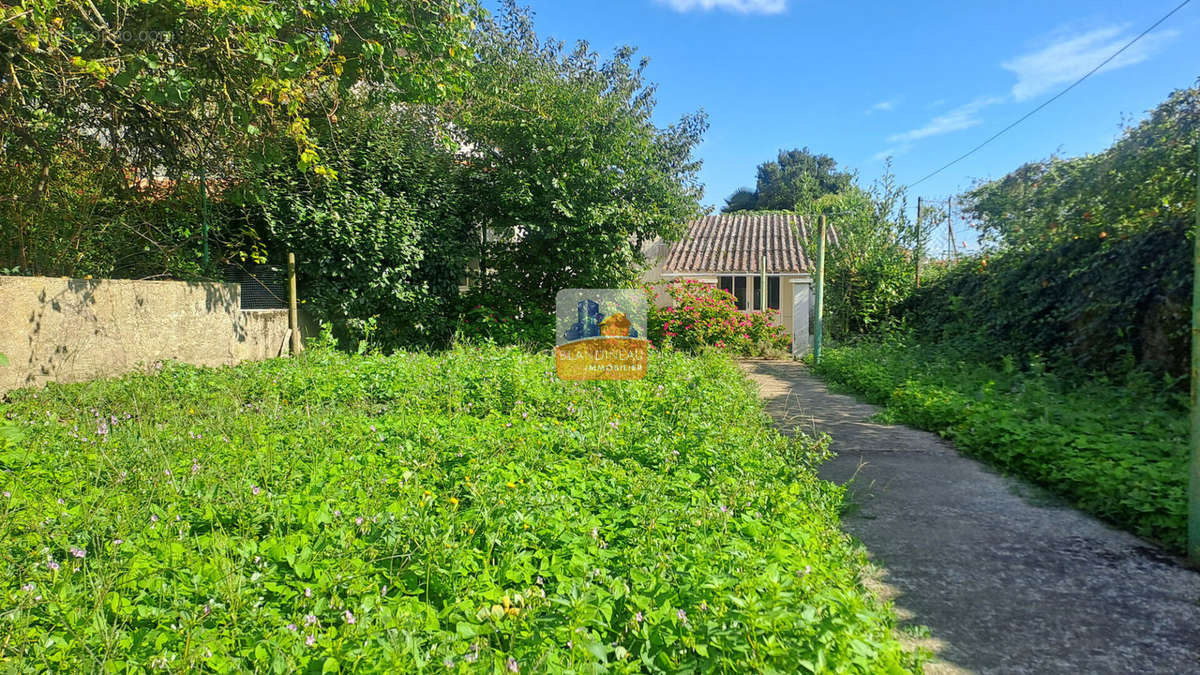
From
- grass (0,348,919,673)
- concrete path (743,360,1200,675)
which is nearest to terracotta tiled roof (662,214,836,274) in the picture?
concrete path (743,360,1200,675)

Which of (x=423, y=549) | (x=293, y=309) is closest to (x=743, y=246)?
(x=293, y=309)

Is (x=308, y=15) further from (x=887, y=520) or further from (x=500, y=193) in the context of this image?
(x=887, y=520)

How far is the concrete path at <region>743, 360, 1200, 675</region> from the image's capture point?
2402 mm

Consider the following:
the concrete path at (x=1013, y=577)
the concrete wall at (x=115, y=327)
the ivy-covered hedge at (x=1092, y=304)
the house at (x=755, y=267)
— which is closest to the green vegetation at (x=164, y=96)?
the concrete wall at (x=115, y=327)

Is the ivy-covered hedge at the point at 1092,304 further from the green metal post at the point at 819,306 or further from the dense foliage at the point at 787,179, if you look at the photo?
the dense foliage at the point at 787,179

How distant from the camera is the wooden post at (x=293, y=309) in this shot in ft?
29.9

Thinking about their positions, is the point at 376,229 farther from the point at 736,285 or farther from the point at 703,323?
the point at 736,285

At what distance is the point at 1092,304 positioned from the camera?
7.47 metres

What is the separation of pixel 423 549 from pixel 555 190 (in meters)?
8.67

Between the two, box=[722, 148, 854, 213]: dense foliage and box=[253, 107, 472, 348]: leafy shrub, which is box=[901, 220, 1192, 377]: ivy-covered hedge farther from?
box=[722, 148, 854, 213]: dense foliage

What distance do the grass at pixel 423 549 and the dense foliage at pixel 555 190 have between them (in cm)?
652

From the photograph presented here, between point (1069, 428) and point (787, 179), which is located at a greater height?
point (787, 179)

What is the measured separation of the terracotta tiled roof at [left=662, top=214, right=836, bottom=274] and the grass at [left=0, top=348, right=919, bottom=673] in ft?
43.5

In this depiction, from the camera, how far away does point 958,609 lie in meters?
2.72
